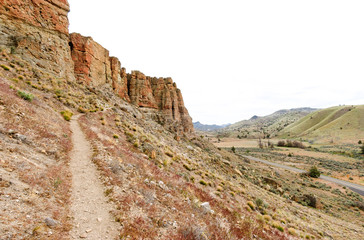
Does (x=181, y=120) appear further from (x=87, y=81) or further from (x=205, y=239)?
(x=205, y=239)

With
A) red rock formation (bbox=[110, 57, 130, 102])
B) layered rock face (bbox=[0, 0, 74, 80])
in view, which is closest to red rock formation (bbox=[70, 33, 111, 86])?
layered rock face (bbox=[0, 0, 74, 80])

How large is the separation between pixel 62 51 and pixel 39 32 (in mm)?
3460

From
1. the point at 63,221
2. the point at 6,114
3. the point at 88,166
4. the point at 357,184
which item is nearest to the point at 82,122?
the point at 6,114

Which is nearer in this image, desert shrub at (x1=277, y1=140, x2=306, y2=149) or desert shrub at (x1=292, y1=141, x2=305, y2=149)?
desert shrub at (x1=292, y1=141, x2=305, y2=149)

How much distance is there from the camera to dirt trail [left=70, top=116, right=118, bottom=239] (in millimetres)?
4539

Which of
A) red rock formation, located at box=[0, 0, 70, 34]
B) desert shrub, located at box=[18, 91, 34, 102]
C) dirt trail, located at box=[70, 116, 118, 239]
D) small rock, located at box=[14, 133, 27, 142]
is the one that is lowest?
dirt trail, located at box=[70, 116, 118, 239]

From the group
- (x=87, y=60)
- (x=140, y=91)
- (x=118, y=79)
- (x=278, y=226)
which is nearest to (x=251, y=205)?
(x=278, y=226)

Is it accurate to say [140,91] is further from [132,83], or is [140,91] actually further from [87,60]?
[87,60]

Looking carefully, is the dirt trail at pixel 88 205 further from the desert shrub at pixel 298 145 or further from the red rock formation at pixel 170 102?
the desert shrub at pixel 298 145

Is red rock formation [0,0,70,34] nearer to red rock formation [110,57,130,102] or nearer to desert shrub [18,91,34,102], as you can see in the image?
red rock formation [110,57,130,102]

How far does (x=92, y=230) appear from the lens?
4.57m

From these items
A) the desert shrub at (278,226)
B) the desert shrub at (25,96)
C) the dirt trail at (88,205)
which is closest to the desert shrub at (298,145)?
the desert shrub at (278,226)

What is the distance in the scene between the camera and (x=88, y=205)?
18.3 ft

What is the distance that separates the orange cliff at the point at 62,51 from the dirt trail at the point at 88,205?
72.9 feet
